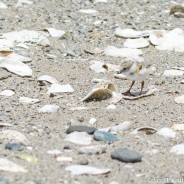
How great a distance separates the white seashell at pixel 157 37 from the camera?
18.6ft

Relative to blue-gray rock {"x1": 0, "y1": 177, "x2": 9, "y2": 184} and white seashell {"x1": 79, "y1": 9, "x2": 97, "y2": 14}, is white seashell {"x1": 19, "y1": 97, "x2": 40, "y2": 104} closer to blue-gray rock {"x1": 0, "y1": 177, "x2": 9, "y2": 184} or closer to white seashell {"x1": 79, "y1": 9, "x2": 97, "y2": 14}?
blue-gray rock {"x1": 0, "y1": 177, "x2": 9, "y2": 184}

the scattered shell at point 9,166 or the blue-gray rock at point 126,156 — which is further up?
the scattered shell at point 9,166

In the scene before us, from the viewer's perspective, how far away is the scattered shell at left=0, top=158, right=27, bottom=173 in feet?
9.20

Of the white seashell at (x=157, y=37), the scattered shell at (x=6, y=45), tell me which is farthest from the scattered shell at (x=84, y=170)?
the white seashell at (x=157, y=37)

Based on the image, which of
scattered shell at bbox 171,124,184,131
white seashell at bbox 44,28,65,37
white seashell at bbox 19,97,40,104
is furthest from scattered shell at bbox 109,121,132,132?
white seashell at bbox 44,28,65,37

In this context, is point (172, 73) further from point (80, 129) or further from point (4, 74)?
point (80, 129)

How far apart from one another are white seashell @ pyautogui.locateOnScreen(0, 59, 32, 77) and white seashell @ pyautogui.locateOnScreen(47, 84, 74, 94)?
34 centimetres

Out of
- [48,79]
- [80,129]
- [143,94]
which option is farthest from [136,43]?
[80,129]

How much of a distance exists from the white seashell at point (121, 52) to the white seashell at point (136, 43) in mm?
109

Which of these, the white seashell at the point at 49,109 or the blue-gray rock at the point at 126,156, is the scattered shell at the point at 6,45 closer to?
the white seashell at the point at 49,109

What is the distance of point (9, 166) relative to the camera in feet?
9.28

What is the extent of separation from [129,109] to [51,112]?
0.53 m

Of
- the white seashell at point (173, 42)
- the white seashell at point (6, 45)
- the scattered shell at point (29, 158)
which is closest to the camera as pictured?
the scattered shell at point (29, 158)

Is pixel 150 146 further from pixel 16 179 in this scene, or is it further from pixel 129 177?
pixel 16 179
